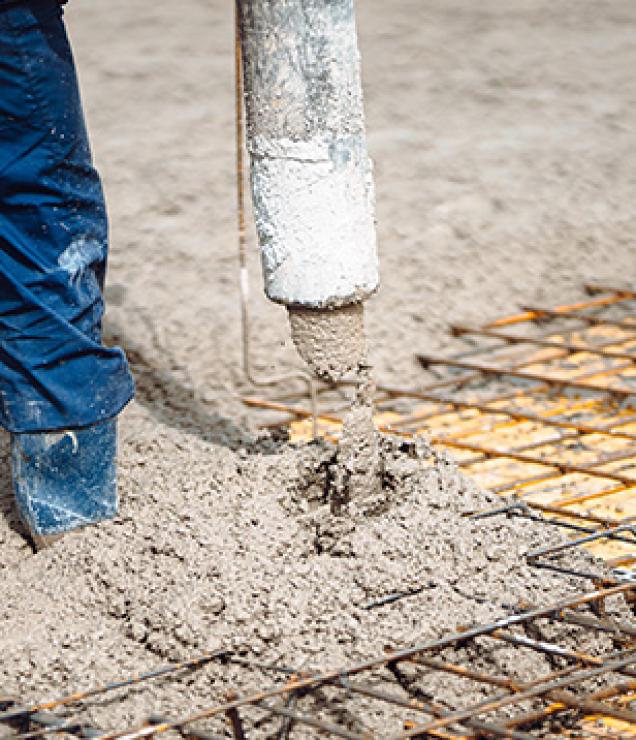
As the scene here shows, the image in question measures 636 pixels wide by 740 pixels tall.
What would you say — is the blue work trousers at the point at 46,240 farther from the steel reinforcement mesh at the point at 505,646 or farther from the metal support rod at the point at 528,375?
the metal support rod at the point at 528,375

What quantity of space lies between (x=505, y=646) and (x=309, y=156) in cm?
90

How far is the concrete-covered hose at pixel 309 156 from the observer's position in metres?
2.22

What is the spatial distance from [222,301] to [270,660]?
75.1 inches

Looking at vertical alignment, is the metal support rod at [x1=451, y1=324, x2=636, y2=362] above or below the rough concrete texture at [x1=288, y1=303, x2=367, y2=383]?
below

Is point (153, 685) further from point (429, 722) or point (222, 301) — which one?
point (222, 301)

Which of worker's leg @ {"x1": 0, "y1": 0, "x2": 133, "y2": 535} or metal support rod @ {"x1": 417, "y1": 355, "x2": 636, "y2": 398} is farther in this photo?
metal support rod @ {"x1": 417, "y1": 355, "x2": 636, "y2": 398}

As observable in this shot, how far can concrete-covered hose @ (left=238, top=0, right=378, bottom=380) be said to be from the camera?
222 cm

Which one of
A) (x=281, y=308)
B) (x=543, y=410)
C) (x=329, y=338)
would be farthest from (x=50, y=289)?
(x=281, y=308)

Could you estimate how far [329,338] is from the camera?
2385 mm

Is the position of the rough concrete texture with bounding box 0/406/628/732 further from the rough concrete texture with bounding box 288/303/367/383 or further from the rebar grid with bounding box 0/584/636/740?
Answer: the rough concrete texture with bounding box 288/303/367/383

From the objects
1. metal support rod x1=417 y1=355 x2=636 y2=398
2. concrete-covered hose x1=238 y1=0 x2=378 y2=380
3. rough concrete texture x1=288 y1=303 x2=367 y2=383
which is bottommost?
metal support rod x1=417 y1=355 x2=636 y2=398

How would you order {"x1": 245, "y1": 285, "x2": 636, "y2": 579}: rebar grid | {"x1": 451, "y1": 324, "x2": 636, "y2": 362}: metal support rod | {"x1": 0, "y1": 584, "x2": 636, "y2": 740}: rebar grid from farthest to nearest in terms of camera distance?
{"x1": 451, "y1": 324, "x2": 636, "y2": 362}: metal support rod < {"x1": 245, "y1": 285, "x2": 636, "y2": 579}: rebar grid < {"x1": 0, "y1": 584, "x2": 636, "y2": 740}: rebar grid

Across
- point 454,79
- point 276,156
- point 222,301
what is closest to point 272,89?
point 276,156

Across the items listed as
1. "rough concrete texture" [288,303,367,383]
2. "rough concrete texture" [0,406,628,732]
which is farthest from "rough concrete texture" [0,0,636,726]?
"rough concrete texture" [288,303,367,383]
